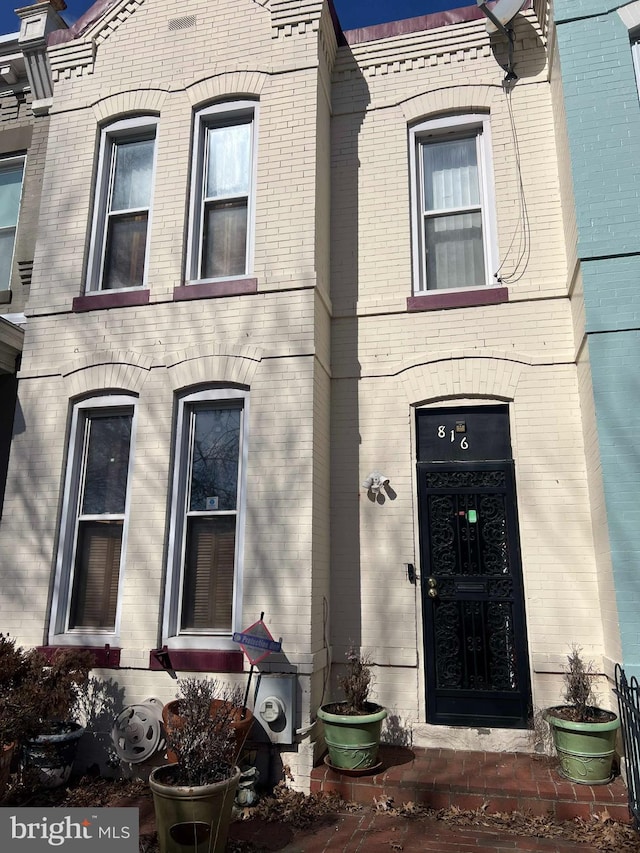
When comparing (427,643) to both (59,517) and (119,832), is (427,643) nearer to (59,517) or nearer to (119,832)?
(119,832)

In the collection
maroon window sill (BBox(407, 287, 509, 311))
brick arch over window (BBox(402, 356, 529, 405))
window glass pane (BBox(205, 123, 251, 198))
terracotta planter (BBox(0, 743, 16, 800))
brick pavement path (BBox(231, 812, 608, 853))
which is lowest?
brick pavement path (BBox(231, 812, 608, 853))

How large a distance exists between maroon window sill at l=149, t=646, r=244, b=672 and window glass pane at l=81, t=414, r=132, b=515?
1.49 metres

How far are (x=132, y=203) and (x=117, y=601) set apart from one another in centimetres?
443

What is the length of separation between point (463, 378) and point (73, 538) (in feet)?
13.8

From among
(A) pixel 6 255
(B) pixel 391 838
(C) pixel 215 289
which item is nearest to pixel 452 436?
(C) pixel 215 289

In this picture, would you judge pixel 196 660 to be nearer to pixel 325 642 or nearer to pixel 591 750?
pixel 325 642

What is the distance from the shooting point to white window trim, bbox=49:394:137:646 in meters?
6.05

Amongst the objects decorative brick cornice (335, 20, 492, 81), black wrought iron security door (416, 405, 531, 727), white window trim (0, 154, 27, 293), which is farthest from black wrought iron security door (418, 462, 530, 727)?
white window trim (0, 154, 27, 293)

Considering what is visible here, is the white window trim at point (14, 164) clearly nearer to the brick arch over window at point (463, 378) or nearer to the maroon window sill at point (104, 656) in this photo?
the maroon window sill at point (104, 656)

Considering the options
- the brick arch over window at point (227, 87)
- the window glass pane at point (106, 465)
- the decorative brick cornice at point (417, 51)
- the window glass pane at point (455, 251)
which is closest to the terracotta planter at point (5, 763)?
the window glass pane at point (106, 465)

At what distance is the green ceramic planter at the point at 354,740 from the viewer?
200 inches

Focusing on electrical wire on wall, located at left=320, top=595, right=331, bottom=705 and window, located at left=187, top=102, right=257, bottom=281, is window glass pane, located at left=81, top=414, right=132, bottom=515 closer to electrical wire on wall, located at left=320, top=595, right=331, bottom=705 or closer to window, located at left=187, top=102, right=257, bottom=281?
window, located at left=187, top=102, right=257, bottom=281

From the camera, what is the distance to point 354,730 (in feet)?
16.7

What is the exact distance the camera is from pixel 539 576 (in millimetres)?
5859
